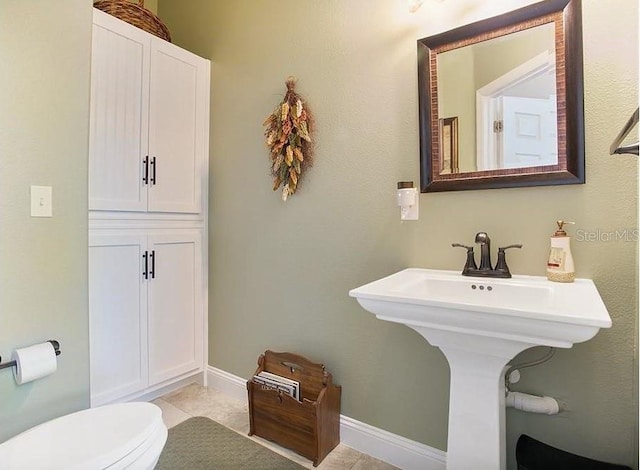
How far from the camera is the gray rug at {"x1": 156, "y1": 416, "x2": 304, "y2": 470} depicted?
1606 mm

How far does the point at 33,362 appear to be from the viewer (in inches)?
46.9

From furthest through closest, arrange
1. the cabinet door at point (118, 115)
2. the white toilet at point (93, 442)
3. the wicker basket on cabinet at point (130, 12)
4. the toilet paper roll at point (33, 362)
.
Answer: the wicker basket on cabinet at point (130, 12) < the cabinet door at point (118, 115) < the toilet paper roll at point (33, 362) < the white toilet at point (93, 442)

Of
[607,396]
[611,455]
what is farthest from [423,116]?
[611,455]

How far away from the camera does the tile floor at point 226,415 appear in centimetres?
163

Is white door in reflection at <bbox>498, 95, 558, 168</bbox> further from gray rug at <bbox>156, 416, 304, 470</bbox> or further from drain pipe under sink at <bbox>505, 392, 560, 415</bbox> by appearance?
gray rug at <bbox>156, 416, 304, 470</bbox>

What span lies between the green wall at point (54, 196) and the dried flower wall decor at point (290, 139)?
0.86 meters

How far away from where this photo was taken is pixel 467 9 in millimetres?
1436

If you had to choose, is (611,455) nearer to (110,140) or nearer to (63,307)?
(63,307)

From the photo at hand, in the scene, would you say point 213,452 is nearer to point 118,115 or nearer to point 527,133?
point 118,115

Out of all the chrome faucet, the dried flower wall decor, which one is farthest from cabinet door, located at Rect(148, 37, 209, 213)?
the chrome faucet

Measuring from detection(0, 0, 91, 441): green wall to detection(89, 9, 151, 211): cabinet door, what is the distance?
0.49 m

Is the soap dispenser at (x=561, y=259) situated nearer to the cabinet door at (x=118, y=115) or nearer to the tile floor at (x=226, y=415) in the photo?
the tile floor at (x=226, y=415)

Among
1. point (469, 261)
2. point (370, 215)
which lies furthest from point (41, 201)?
point (469, 261)

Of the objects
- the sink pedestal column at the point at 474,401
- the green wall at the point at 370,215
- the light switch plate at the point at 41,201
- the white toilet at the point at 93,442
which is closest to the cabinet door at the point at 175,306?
the green wall at the point at 370,215
